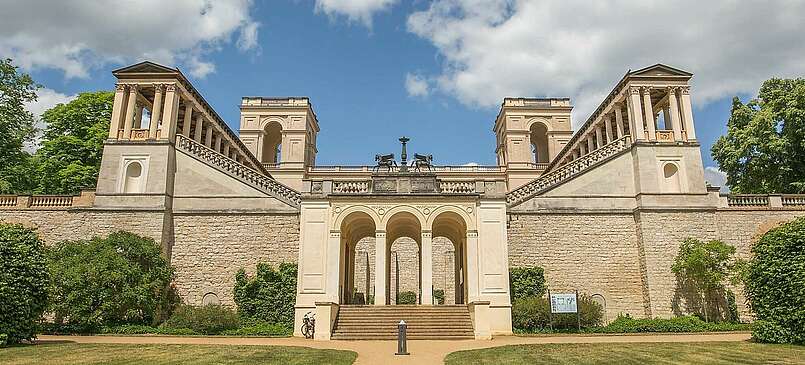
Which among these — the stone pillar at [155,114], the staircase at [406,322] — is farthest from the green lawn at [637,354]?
the stone pillar at [155,114]

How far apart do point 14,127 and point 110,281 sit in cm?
1540

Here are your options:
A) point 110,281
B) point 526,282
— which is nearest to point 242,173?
point 110,281

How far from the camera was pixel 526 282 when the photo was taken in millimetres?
25234

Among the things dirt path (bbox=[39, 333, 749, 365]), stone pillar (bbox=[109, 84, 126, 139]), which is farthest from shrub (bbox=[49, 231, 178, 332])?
stone pillar (bbox=[109, 84, 126, 139])

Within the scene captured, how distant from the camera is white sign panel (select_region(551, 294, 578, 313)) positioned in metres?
21.8

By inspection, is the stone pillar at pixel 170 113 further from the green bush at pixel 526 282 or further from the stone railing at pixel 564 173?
the green bush at pixel 526 282

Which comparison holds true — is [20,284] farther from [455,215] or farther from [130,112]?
[455,215]

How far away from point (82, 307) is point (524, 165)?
114 ft

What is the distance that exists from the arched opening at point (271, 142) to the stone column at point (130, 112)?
64.6 ft

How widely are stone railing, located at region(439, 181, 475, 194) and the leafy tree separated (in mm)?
10489

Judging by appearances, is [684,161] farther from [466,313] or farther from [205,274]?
[205,274]

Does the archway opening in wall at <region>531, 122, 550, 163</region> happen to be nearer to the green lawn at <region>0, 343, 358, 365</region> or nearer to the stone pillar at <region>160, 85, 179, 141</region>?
the stone pillar at <region>160, 85, 179, 141</region>

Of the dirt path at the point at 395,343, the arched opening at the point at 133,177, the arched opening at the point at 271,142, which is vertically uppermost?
the arched opening at the point at 271,142

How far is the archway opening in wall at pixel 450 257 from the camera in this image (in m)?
24.9
